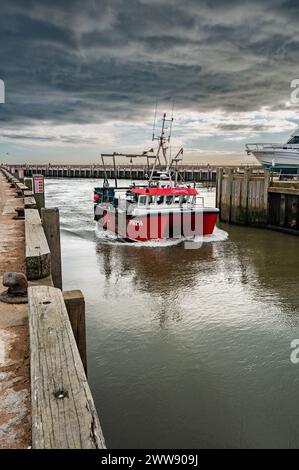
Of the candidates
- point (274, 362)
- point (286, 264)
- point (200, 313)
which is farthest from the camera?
point (286, 264)

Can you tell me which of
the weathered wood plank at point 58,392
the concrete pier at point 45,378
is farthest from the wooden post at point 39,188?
the weathered wood plank at point 58,392

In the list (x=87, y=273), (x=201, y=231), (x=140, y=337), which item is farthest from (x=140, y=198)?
(x=140, y=337)

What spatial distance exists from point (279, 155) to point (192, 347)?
27645mm

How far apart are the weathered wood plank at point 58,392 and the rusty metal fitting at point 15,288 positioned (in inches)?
43.0

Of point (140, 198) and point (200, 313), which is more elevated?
point (140, 198)

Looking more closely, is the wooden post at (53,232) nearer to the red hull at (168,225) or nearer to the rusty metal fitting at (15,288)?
the rusty metal fitting at (15,288)

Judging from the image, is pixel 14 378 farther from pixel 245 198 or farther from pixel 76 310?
pixel 245 198

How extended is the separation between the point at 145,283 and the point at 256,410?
626 centimetres

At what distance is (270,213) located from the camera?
65.7 ft

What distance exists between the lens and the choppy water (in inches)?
199

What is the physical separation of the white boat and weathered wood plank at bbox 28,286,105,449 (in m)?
30.9

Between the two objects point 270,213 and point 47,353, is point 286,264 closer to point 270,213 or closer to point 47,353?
point 270,213

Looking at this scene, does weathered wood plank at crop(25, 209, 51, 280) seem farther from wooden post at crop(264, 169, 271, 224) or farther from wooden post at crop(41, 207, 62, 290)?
wooden post at crop(264, 169, 271, 224)

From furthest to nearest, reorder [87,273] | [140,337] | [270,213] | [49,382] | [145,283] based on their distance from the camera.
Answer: [270,213], [87,273], [145,283], [140,337], [49,382]
